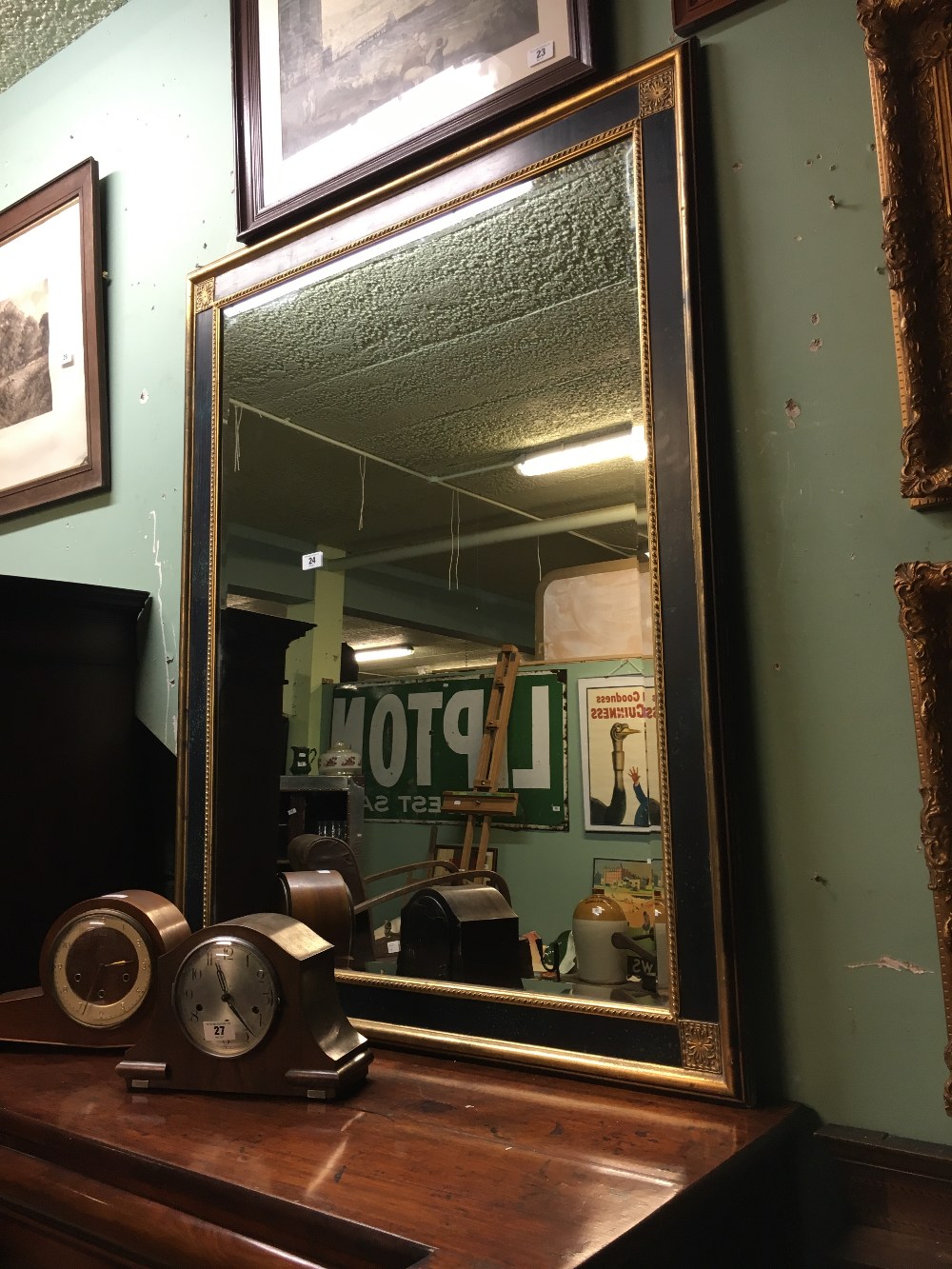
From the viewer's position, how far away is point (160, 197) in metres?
2.08

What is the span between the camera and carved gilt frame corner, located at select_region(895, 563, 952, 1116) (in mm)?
1028

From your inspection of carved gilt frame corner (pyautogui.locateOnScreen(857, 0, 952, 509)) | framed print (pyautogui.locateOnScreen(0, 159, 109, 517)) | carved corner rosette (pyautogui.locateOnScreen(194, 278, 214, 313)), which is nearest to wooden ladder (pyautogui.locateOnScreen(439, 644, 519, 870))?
carved gilt frame corner (pyautogui.locateOnScreen(857, 0, 952, 509))

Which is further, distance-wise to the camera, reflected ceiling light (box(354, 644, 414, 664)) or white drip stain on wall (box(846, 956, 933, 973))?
reflected ceiling light (box(354, 644, 414, 664))

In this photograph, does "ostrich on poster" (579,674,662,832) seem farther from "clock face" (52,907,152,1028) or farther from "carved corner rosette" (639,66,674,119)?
"carved corner rosette" (639,66,674,119)

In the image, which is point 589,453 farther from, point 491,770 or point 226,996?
point 226,996

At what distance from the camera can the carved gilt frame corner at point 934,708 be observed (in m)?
1.03

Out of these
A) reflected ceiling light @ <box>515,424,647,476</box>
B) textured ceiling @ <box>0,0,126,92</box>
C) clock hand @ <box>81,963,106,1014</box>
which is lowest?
clock hand @ <box>81,963,106,1014</box>

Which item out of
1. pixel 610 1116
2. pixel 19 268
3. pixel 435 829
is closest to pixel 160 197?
pixel 19 268

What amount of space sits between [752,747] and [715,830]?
0.38ft

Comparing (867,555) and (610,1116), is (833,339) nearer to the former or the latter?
(867,555)

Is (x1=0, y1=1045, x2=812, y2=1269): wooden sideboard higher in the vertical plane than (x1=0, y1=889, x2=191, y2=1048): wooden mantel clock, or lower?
lower

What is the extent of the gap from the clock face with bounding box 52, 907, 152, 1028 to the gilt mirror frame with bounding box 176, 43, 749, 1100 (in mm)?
301

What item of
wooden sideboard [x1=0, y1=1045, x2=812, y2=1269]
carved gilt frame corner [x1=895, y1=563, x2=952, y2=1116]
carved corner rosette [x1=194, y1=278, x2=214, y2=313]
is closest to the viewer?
wooden sideboard [x1=0, y1=1045, x2=812, y2=1269]

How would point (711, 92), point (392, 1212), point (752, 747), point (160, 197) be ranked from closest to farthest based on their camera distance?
point (392, 1212)
point (752, 747)
point (711, 92)
point (160, 197)
